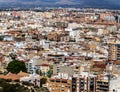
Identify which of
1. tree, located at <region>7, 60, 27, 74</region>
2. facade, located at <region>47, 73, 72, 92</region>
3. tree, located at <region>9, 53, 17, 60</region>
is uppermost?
facade, located at <region>47, 73, 72, 92</region>

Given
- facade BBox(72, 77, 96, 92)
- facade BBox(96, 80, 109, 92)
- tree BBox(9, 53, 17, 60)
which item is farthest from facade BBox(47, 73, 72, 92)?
tree BBox(9, 53, 17, 60)

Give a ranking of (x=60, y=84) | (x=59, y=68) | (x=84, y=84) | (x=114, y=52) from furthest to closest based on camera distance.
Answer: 1. (x=114, y=52)
2. (x=59, y=68)
3. (x=60, y=84)
4. (x=84, y=84)

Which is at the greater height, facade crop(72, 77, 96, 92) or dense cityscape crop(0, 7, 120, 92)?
facade crop(72, 77, 96, 92)

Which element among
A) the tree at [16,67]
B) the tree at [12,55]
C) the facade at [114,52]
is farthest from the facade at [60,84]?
the facade at [114,52]

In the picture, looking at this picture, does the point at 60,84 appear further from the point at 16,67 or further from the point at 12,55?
the point at 12,55

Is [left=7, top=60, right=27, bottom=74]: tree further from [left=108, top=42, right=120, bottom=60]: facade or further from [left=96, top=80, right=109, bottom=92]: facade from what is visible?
[left=108, top=42, right=120, bottom=60]: facade

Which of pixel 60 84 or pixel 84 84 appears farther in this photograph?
pixel 60 84

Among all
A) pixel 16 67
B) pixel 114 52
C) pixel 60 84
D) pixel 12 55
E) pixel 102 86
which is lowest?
pixel 12 55

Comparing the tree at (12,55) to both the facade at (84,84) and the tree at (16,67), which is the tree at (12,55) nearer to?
the tree at (16,67)

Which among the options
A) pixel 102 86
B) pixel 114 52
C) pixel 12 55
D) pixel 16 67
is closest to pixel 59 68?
pixel 16 67

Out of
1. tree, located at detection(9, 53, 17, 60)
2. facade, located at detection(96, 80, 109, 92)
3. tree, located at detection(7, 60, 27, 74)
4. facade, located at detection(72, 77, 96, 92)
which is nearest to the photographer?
facade, located at detection(96, 80, 109, 92)

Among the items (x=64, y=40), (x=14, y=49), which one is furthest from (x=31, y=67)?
(x=64, y=40)
